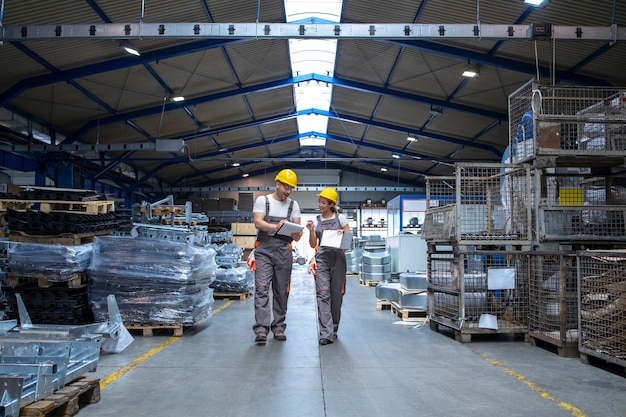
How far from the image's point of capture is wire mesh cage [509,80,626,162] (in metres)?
6.00

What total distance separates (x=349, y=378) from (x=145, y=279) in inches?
136

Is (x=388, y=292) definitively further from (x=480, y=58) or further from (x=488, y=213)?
(x=480, y=58)

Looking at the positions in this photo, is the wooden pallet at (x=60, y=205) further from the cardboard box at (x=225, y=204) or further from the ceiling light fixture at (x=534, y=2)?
the cardboard box at (x=225, y=204)

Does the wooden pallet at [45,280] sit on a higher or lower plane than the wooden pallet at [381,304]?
higher

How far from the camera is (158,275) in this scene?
665cm

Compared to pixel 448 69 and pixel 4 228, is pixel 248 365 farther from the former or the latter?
pixel 448 69

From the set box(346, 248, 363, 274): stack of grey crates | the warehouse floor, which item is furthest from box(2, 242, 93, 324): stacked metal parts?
box(346, 248, 363, 274): stack of grey crates

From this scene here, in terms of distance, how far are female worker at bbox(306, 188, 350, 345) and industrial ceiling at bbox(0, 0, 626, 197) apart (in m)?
3.60

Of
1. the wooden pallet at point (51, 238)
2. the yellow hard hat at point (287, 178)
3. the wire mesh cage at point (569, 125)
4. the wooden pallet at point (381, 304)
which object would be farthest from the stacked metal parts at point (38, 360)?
the wooden pallet at point (381, 304)

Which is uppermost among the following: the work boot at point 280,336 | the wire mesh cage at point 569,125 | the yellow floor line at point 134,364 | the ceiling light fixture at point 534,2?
the ceiling light fixture at point 534,2

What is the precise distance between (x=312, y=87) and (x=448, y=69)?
6.35m

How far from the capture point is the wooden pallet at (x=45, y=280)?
6.52 metres

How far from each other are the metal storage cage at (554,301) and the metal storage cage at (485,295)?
0.19 metres

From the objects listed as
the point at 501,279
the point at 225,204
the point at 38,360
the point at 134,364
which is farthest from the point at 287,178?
the point at 225,204
